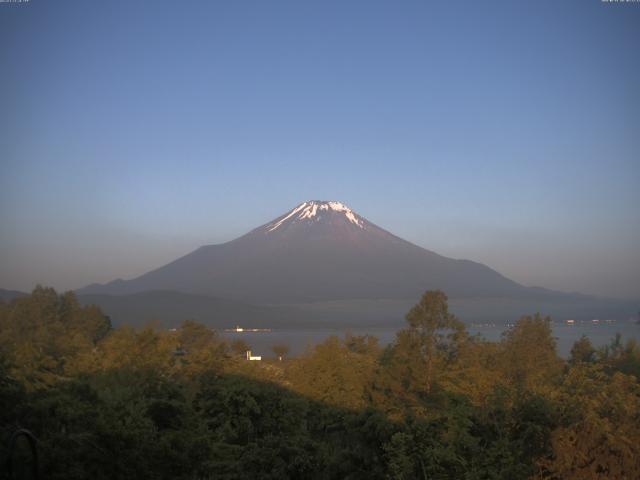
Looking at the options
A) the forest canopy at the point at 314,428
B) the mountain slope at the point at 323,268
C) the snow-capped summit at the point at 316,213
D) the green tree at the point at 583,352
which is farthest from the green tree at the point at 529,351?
the snow-capped summit at the point at 316,213

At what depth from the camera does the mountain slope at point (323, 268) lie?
310 feet

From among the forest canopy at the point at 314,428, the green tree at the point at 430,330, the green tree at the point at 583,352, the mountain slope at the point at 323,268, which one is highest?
the mountain slope at the point at 323,268

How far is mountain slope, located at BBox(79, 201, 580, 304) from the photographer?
94500 mm

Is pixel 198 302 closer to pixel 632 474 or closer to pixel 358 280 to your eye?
pixel 358 280

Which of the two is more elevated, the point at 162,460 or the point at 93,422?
the point at 93,422

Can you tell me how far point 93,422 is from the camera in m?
9.46

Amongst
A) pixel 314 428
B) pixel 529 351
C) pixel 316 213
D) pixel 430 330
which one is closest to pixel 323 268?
pixel 316 213

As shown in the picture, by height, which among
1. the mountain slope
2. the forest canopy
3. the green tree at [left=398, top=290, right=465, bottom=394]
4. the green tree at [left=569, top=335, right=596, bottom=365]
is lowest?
the green tree at [left=569, top=335, right=596, bottom=365]

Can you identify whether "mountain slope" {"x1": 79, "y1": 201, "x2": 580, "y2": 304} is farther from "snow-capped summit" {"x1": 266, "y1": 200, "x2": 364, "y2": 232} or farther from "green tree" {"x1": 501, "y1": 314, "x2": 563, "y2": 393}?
"green tree" {"x1": 501, "y1": 314, "x2": 563, "y2": 393}

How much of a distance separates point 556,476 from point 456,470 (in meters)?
1.40

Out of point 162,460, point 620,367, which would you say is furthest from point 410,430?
point 620,367

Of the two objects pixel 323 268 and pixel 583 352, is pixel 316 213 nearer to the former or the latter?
pixel 323 268

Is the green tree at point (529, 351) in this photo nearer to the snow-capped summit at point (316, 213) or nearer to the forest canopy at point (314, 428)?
the forest canopy at point (314, 428)

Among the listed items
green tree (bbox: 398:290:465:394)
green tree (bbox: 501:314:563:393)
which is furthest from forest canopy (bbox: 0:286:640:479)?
green tree (bbox: 501:314:563:393)
